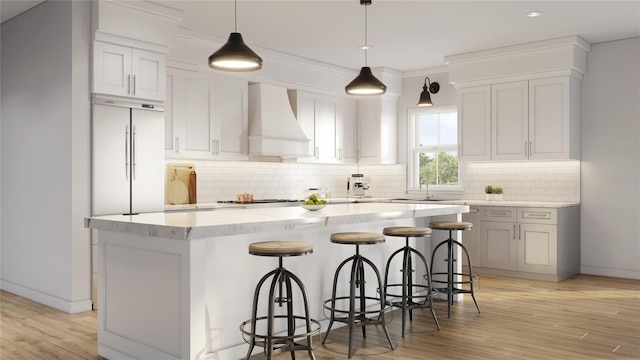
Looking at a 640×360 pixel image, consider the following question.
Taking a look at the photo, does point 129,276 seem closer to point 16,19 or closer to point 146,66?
point 146,66

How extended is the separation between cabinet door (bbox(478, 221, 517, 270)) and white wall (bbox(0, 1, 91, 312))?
4562 millimetres

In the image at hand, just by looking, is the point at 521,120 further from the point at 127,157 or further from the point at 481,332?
the point at 127,157

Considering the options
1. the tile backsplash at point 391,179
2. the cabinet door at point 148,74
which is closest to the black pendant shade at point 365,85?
the cabinet door at point 148,74

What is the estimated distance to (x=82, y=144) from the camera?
201 inches

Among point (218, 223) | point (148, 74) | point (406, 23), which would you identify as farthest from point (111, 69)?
point (406, 23)

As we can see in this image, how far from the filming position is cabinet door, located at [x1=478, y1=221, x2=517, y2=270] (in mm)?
6867

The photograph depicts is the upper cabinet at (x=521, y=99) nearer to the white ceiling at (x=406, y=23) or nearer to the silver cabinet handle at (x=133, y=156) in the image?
the white ceiling at (x=406, y=23)

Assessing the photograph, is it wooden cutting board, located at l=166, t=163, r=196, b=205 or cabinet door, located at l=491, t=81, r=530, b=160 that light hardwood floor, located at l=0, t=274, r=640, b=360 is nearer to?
wooden cutting board, located at l=166, t=163, r=196, b=205

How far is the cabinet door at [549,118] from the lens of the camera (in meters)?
6.81

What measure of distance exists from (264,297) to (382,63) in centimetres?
490

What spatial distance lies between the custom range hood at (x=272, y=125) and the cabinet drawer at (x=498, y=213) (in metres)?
2.47

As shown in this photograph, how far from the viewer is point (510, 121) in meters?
7.24

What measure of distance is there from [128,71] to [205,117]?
52.8 inches

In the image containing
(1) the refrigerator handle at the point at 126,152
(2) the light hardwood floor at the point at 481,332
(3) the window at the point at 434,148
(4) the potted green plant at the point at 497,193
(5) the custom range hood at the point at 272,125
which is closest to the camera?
(2) the light hardwood floor at the point at 481,332
